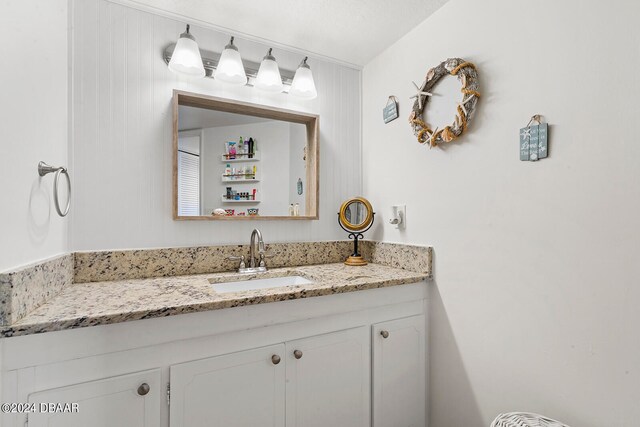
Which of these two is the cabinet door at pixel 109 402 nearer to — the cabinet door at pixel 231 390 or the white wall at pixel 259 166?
the cabinet door at pixel 231 390

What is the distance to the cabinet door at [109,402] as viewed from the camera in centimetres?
85

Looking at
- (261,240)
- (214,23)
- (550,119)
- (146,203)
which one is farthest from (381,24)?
A: (146,203)

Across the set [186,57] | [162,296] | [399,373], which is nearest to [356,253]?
[399,373]

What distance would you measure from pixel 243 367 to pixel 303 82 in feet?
4.86

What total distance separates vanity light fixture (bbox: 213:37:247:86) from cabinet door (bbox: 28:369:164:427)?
4.44 feet

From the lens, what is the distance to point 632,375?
0.86 m

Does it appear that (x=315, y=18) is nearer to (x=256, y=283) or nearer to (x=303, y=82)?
(x=303, y=82)

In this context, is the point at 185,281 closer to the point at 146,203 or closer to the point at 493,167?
the point at 146,203

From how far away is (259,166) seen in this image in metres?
1.69

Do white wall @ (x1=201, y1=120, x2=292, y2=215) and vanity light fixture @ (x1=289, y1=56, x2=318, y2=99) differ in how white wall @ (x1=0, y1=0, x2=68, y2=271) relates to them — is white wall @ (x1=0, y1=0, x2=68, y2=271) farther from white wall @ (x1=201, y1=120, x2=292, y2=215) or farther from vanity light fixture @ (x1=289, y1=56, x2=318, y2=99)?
vanity light fixture @ (x1=289, y1=56, x2=318, y2=99)

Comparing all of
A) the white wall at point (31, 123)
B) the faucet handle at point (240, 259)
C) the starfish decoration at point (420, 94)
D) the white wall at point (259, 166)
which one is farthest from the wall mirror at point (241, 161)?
the starfish decoration at point (420, 94)

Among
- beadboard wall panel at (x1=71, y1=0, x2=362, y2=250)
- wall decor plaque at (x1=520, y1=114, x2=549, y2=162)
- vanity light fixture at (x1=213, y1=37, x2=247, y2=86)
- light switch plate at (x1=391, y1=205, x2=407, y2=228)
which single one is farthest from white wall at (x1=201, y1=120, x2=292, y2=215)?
wall decor plaque at (x1=520, y1=114, x2=549, y2=162)

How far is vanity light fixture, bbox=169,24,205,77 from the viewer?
56.7 inches

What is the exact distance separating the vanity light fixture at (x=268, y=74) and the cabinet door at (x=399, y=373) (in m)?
1.37
